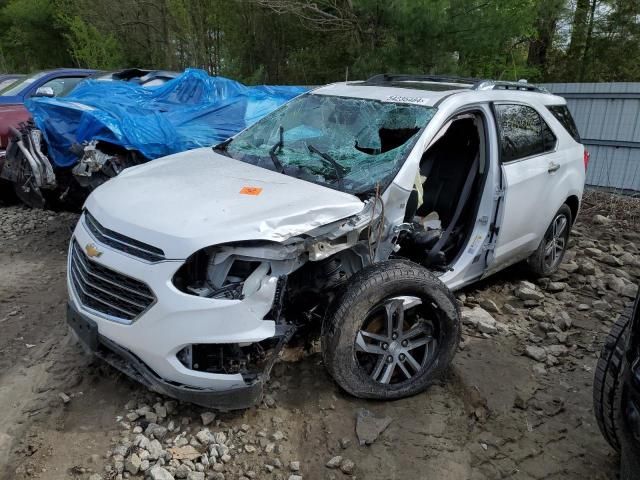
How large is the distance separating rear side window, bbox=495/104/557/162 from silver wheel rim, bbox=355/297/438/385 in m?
1.52

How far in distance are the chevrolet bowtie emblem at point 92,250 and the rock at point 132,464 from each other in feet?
3.41

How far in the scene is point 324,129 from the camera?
3873 mm

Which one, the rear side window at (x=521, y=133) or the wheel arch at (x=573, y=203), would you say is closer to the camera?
the rear side window at (x=521, y=133)

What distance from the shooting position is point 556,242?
16.5 ft

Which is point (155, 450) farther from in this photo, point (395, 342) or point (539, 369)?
point (539, 369)

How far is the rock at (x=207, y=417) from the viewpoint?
9.55 ft

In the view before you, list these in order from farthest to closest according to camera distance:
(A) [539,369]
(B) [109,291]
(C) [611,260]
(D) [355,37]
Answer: (D) [355,37], (C) [611,260], (A) [539,369], (B) [109,291]

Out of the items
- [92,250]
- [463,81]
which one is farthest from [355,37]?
[92,250]

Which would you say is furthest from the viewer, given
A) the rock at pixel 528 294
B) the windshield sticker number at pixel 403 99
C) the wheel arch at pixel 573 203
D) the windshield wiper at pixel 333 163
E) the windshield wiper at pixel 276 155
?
the wheel arch at pixel 573 203

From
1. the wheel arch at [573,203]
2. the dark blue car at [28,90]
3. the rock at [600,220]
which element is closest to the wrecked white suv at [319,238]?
the wheel arch at [573,203]

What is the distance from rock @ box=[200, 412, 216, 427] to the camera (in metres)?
2.91

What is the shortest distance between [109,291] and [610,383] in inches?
98.7

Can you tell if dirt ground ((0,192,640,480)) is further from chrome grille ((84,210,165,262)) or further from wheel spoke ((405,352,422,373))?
chrome grille ((84,210,165,262))

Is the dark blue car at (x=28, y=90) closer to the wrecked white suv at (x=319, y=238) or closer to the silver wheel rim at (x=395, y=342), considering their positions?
the wrecked white suv at (x=319, y=238)
